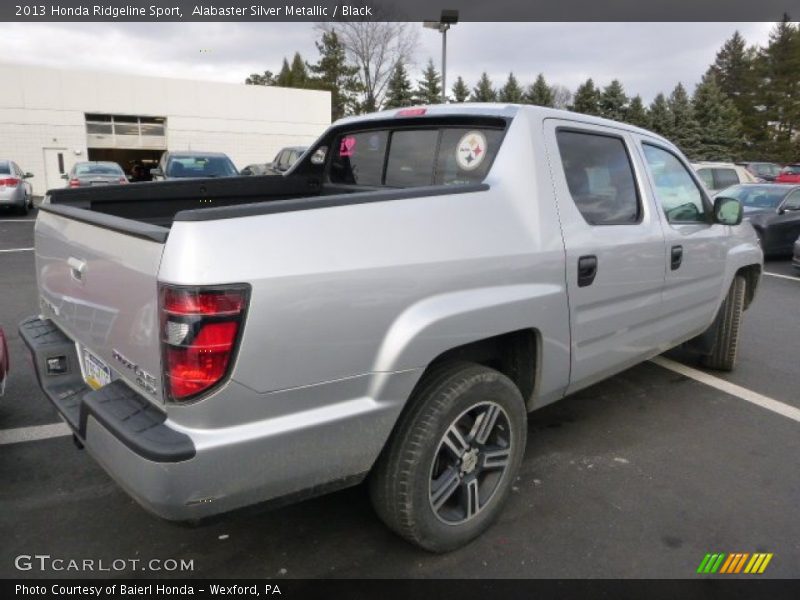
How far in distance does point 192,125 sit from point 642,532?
34260mm

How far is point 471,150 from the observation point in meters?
3.06

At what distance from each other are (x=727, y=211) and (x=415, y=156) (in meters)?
2.28

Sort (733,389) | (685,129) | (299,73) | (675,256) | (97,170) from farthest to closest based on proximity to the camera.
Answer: (299,73) → (685,129) → (97,170) → (733,389) → (675,256)

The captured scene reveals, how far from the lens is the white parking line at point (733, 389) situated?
430cm

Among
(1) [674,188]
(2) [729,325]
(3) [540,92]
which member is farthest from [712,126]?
(1) [674,188]

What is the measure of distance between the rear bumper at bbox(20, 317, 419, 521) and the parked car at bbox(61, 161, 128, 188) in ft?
48.0

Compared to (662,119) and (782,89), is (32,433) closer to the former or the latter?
(662,119)

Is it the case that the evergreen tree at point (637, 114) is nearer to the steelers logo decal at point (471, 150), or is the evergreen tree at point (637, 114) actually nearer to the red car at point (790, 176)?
the red car at point (790, 176)

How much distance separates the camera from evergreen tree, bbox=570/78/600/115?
4741cm

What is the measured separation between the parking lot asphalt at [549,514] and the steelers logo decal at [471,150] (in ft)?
5.59

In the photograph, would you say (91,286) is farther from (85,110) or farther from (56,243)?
(85,110)

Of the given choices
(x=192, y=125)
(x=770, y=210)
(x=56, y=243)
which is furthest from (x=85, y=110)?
(x=56, y=243)

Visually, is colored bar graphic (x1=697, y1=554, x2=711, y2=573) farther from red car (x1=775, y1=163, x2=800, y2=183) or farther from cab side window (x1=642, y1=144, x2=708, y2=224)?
red car (x1=775, y1=163, x2=800, y2=183)

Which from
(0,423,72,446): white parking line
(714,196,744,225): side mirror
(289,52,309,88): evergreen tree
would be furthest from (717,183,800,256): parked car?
(289,52,309,88): evergreen tree
